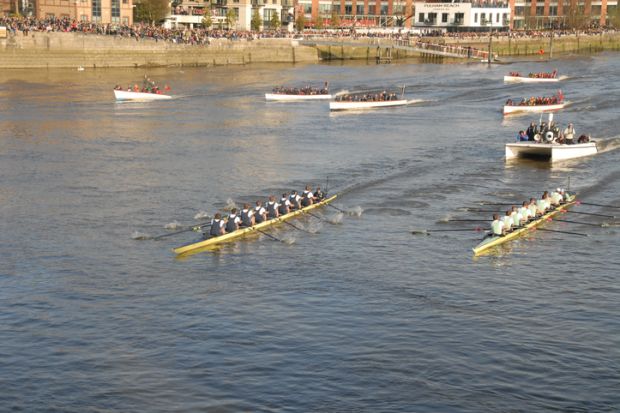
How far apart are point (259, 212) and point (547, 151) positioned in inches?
939

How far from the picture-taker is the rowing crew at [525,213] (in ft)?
124

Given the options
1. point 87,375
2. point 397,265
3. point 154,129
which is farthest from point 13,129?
point 87,375

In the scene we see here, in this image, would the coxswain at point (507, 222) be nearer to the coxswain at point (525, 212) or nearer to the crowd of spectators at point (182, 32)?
the coxswain at point (525, 212)

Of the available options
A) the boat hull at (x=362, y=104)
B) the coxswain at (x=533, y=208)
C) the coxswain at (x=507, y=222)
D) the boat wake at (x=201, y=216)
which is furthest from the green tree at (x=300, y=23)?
the coxswain at (x=507, y=222)

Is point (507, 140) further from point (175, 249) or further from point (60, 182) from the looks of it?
point (175, 249)

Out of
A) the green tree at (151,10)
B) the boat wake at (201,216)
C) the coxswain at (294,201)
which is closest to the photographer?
the boat wake at (201,216)

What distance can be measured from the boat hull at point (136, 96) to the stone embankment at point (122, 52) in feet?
71.1

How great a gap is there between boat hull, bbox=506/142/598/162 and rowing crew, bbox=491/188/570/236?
11.6 metres

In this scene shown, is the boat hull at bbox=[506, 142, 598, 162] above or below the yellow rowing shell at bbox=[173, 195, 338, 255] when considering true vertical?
above

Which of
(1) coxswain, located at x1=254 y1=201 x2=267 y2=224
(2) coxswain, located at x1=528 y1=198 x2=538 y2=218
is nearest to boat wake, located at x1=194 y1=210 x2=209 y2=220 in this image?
(1) coxswain, located at x1=254 y1=201 x2=267 y2=224

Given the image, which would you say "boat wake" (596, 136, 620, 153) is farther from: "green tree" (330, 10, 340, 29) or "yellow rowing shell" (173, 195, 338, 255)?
"green tree" (330, 10, 340, 29)

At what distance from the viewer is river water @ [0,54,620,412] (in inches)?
1020

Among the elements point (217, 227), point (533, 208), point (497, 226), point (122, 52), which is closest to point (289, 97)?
point (122, 52)

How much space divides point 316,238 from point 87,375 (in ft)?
48.5
